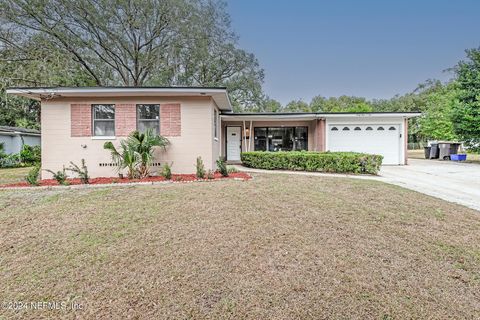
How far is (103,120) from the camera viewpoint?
9.98m

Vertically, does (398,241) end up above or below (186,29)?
below

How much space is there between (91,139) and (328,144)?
1208 centimetres

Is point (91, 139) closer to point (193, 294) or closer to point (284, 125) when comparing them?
point (193, 294)

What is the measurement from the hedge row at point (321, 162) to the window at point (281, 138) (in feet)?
14.2

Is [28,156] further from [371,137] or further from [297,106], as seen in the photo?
[297,106]

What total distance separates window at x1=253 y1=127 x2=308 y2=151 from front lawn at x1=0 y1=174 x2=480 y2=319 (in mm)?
11342

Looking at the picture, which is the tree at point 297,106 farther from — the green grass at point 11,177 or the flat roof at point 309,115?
the green grass at point 11,177

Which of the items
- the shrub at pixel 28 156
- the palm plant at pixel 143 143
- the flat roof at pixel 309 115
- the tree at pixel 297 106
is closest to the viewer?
the palm plant at pixel 143 143

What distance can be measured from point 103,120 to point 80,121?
0.77 metres

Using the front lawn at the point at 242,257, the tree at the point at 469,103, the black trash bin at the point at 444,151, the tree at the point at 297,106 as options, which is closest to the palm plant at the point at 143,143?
the front lawn at the point at 242,257

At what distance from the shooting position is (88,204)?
5.66m

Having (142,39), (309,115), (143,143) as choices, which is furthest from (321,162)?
(142,39)

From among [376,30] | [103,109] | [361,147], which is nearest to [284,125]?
[361,147]

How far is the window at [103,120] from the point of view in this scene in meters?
9.95
